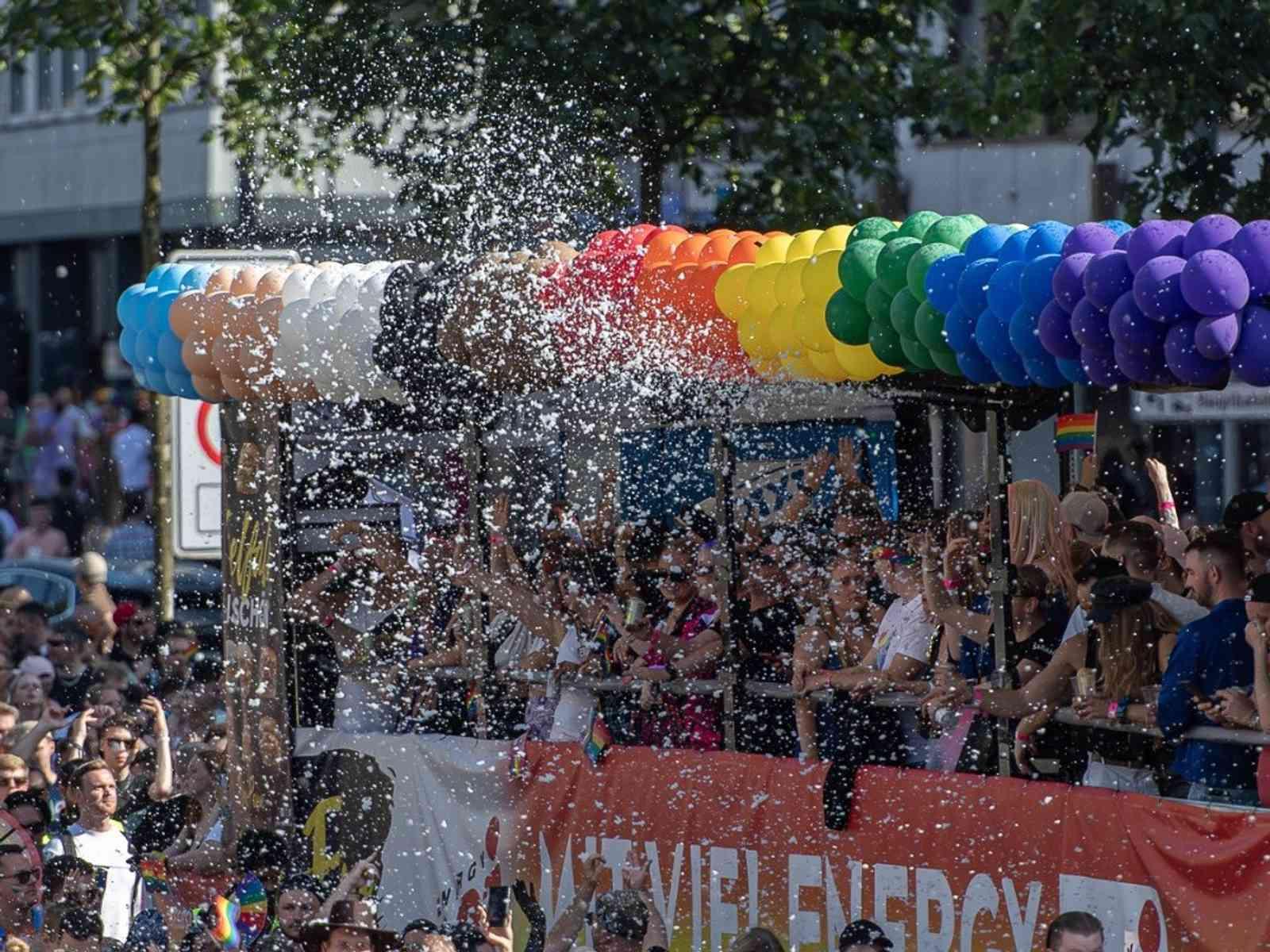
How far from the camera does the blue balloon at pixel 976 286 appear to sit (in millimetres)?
8258

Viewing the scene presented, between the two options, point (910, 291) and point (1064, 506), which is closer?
point (910, 291)

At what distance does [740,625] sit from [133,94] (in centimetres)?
756

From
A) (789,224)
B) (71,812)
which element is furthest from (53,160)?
(71,812)

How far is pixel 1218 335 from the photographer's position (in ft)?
24.0

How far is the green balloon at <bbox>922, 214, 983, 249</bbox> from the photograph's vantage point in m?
8.68

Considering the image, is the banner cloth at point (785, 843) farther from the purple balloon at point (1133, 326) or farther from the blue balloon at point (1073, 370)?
the purple balloon at point (1133, 326)

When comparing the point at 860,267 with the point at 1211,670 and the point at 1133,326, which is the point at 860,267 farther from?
the point at 1211,670

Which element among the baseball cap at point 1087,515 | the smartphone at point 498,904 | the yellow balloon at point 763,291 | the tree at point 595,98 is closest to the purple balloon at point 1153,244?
the yellow balloon at point 763,291

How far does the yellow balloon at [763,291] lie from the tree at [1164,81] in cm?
343

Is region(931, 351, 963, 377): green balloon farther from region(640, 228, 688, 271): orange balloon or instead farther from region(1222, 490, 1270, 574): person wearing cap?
region(640, 228, 688, 271): orange balloon

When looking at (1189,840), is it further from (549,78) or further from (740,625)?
(549,78)

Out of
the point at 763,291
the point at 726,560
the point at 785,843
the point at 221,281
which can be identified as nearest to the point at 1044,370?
the point at 763,291

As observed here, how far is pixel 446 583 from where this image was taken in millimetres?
11898

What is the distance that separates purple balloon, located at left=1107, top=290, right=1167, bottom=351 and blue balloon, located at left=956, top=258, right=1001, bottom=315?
676 millimetres
